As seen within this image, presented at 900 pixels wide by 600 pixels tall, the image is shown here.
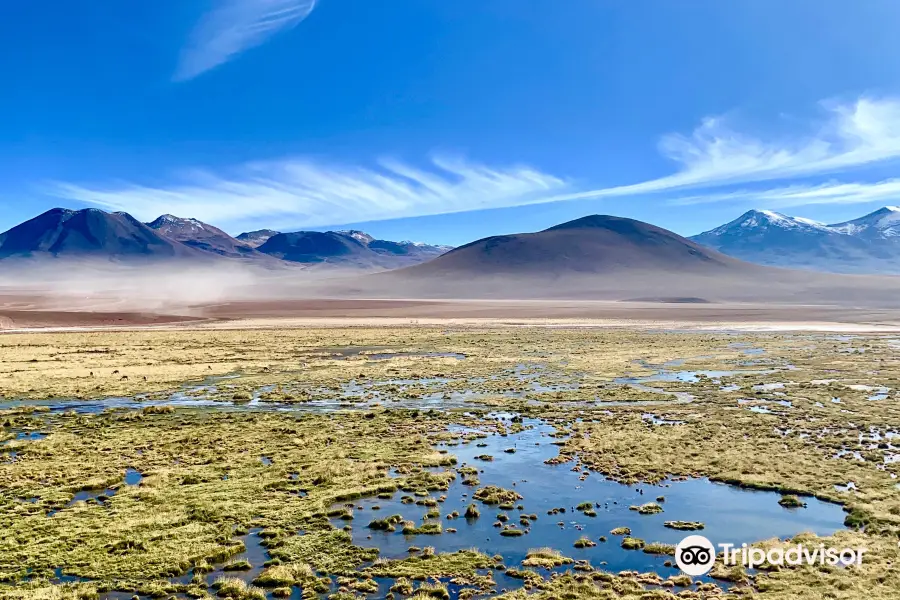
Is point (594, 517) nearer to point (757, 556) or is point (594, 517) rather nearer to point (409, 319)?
point (757, 556)

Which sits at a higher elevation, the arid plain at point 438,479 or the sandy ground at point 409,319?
the sandy ground at point 409,319

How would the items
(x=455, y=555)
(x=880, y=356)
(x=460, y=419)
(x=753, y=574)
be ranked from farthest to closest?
(x=880, y=356) → (x=460, y=419) → (x=455, y=555) → (x=753, y=574)

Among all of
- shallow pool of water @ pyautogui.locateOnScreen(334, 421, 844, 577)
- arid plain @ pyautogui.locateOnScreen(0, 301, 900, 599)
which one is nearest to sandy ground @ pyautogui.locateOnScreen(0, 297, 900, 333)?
arid plain @ pyautogui.locateOnScreen(0, 301, 900, 599)

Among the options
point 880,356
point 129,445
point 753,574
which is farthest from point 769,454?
point 880,356

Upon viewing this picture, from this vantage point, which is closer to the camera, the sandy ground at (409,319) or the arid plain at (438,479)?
the arid plain at (438,479)

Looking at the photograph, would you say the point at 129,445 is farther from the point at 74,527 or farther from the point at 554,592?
the point at 554,592

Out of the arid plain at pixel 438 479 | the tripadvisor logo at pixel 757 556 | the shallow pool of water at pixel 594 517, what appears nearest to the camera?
the arid plain at pixel 438 479

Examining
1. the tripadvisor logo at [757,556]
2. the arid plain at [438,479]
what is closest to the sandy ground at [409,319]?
the arid plain at [438,479]

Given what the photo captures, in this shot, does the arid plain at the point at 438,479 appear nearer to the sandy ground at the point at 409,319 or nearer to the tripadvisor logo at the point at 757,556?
the tripadvisor logo at the point at 757,556

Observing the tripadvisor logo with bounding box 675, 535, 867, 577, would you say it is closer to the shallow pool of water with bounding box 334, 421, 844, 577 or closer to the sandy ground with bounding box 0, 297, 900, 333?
the shallow pool of water with bounding box 334, 421, 844, 577
